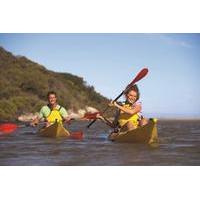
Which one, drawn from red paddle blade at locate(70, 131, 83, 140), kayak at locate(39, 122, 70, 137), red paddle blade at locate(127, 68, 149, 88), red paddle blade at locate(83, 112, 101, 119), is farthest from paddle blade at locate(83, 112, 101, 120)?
red paddle blade at locate(127, 68, 149, 88)

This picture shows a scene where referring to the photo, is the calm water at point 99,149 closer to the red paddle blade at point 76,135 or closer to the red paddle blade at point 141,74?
the red paddle blade at point 76,135

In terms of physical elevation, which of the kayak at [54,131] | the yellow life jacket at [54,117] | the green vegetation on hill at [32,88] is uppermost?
the green vegetation on hill at [32,88]

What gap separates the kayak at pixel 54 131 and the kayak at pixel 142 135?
57 centimetres

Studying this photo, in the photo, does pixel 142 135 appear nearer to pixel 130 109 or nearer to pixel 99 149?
pixel 130 109

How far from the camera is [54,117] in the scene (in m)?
6.75

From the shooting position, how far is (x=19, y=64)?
637 centimetres

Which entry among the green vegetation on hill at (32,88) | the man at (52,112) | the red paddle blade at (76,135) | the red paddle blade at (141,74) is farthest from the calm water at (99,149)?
the red paddle blade at (141,74)

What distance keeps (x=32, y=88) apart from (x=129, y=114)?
3.41ft

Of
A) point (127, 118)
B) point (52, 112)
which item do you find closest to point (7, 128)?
point (52, 112)

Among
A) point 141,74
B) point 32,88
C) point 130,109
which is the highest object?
point 141,74

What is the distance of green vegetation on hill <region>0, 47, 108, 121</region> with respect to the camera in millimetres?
6363

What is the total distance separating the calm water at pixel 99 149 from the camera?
5945mm

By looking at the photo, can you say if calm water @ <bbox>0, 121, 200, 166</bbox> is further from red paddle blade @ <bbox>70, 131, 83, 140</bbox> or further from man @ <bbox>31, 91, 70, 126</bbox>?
man @ <bbox>31, 91, 70, 126</bbox>
